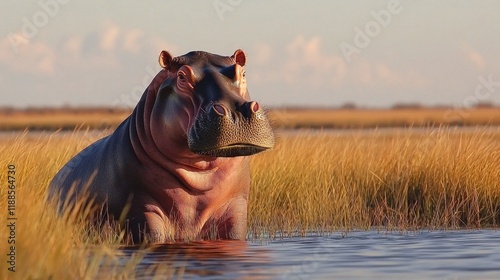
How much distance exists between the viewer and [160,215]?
7.59m

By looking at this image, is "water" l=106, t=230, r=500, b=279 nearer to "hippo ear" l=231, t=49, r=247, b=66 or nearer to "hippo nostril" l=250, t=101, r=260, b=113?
→ "hippo nostril" l=250, t=101, r=260, b=113

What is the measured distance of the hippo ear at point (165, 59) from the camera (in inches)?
293

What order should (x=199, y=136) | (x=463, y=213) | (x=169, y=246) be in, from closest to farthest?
(x=199, y=136) → (x=169, y=246) → (x=463, y=213)

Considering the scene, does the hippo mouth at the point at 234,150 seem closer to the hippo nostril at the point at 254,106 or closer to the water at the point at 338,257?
the hippo nostril at the point at 254,106

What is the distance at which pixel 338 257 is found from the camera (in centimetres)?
721

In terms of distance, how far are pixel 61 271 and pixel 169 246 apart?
210cm

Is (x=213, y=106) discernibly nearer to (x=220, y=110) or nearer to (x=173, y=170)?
(x=220, y=110)

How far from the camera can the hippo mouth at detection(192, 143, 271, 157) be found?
6.77 metres

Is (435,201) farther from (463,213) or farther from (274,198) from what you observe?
(274,198)

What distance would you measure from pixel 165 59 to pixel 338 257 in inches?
68.8

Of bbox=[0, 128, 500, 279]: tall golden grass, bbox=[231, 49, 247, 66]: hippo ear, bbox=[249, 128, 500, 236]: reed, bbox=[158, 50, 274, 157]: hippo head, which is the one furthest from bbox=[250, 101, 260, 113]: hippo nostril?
bbox=[249, 128, 500, 236]: reed

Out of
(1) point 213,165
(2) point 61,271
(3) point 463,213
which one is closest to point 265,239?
(1) point 213,165

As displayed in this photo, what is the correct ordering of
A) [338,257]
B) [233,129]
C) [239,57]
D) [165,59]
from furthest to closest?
[239,57], [165,59], [338,257], [233,129]

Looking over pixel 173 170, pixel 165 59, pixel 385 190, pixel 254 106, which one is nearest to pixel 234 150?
pixel 254 106
